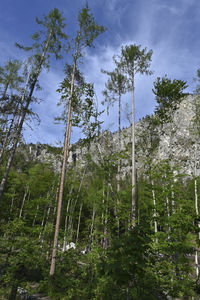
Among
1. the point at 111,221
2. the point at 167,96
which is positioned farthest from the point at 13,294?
the point at 167,96

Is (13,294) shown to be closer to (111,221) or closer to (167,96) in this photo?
(111,221)

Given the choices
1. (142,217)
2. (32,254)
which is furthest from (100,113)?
(32,254)

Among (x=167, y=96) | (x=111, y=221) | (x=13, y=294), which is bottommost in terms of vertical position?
(x=13, y=294)

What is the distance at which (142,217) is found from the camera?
3.26 m

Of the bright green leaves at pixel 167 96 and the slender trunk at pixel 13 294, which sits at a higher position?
the bright green leaves at pixel 167 96

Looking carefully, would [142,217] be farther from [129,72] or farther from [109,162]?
[129,72]

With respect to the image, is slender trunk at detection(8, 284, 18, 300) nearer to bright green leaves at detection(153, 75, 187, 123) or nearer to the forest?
the forest

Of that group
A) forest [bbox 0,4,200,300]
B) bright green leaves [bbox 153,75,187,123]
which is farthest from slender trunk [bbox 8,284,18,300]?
bright green leaves [bbox 153,75,187,123]

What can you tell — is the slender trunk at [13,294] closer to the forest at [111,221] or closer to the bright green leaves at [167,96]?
the forest at [111,221]

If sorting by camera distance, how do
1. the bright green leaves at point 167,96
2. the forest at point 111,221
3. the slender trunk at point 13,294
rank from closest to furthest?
the forest at point 111,221 → the slender trunk at point 13,294 → the bright green leaves at point 167,96

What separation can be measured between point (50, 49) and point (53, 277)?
489 inches

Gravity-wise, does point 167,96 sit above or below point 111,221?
above

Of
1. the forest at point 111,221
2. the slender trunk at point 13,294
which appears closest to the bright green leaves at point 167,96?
the forest at point 111,221

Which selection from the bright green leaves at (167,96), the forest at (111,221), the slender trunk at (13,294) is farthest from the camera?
the bright green leaves at (167,96)
